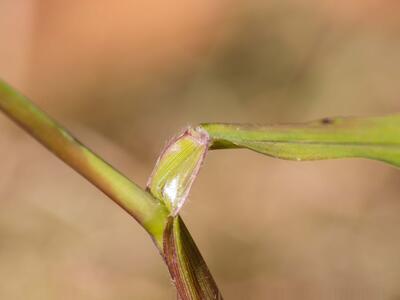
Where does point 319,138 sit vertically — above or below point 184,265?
above

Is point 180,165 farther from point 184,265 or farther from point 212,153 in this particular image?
point 212,153

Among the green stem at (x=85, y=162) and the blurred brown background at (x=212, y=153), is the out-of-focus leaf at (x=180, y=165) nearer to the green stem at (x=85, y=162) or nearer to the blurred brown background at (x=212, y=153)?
the green stem at (x=85, y=162)

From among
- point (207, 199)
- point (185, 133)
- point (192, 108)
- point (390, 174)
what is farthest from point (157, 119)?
point (185, 133)

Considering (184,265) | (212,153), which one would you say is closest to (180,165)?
(184,265)

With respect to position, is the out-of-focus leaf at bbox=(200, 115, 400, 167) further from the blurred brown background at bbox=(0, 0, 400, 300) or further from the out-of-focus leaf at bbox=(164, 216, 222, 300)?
the blurred brown background at bbox=(0, 0, 400, 300)

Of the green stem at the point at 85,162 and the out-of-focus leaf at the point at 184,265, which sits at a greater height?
the green stem at the point at 85,162

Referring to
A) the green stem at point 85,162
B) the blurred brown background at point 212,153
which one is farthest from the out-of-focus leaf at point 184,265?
the blurred brown background at point 212,153
